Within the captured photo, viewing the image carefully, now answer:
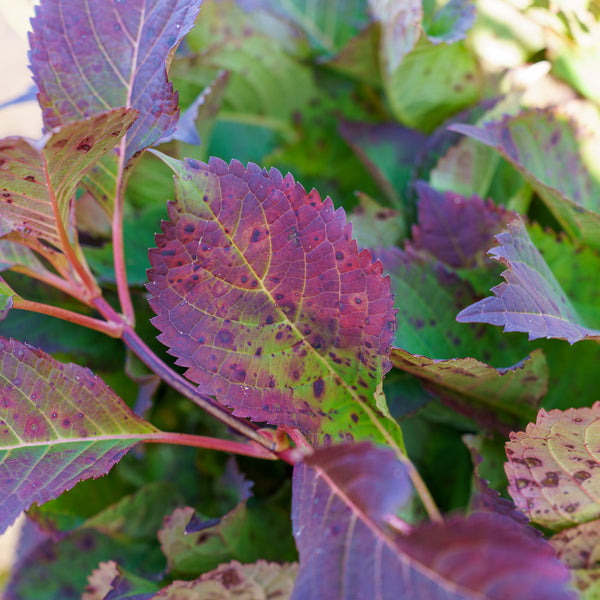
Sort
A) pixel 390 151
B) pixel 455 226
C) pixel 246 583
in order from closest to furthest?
pixel 246 583 → pixel 455 226 → pixel 390 151

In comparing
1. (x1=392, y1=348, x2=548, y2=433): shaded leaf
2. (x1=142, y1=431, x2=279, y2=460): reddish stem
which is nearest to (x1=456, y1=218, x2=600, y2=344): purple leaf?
(x1=392, y1=348, x2=548, y2=433): shaded leaf

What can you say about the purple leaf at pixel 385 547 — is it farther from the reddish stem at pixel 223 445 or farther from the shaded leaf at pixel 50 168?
the shaded leaf at pixel 50 168

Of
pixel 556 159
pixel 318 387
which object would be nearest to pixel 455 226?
pixel 556 159

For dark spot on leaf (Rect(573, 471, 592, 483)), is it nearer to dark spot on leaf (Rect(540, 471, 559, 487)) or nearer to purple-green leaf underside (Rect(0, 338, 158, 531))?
dark spot on leaf (Rect(540, 471, 559, 487))

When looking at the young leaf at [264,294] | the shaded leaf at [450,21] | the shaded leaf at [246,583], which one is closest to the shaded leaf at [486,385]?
the young leaf at [264,294]

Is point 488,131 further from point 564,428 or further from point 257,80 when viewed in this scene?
point 257,80

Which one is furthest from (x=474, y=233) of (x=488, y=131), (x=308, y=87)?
(x=308, y=87)

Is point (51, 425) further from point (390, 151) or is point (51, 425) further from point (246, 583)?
point (390, 151)
